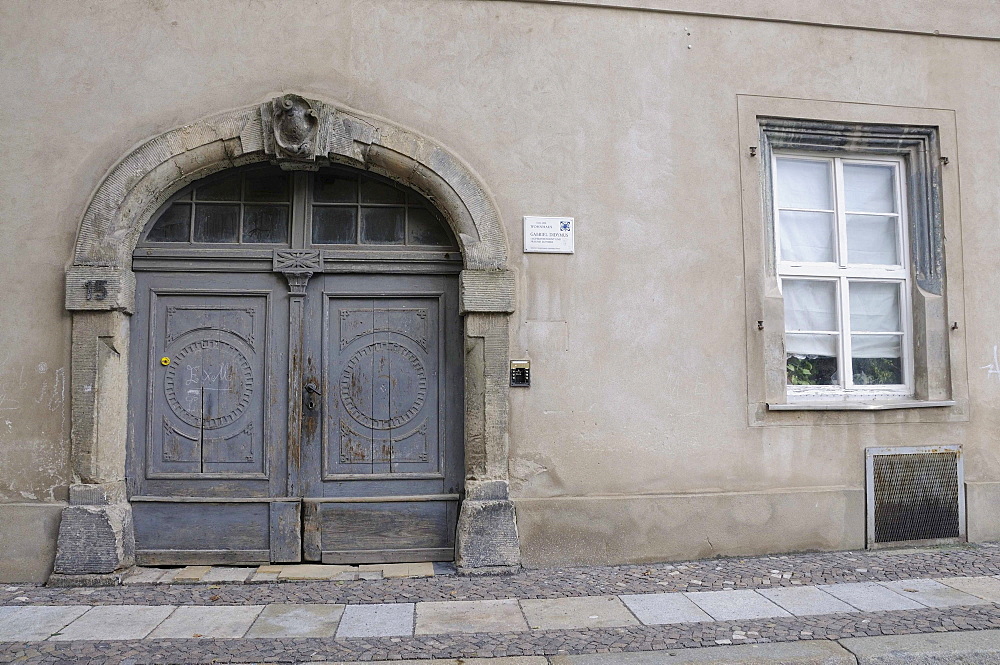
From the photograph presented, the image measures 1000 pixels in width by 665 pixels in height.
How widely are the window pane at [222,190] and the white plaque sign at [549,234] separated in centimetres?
214

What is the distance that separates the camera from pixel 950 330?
595 cm

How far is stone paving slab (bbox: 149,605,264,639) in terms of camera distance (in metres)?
4.04

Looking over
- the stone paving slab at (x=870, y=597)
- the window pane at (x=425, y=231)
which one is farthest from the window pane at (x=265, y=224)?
the stone paving slab at (x=870, y=597)

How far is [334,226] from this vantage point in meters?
5.54

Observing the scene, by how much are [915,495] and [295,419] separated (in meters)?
4.71

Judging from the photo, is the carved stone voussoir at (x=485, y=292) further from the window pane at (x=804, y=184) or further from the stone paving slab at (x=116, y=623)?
the stone paving slab at (x=116, y=623)

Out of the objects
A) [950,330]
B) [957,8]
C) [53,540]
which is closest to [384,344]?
[53,540]

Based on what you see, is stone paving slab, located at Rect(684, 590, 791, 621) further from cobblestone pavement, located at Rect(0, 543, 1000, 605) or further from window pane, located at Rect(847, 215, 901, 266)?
window pane, located at Rect(847, 215, 901, 266)

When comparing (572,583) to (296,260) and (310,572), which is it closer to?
(310,572)

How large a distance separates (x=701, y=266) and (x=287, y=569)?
145 inches

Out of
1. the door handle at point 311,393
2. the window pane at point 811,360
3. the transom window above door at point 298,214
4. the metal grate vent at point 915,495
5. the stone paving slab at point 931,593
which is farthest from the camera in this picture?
the window pane at point 811,360

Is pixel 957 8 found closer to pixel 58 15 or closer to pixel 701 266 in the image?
pixel 701 266

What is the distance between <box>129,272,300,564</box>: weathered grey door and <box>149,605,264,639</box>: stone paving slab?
83 centimetres

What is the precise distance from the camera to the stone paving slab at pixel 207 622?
4.04 meters
